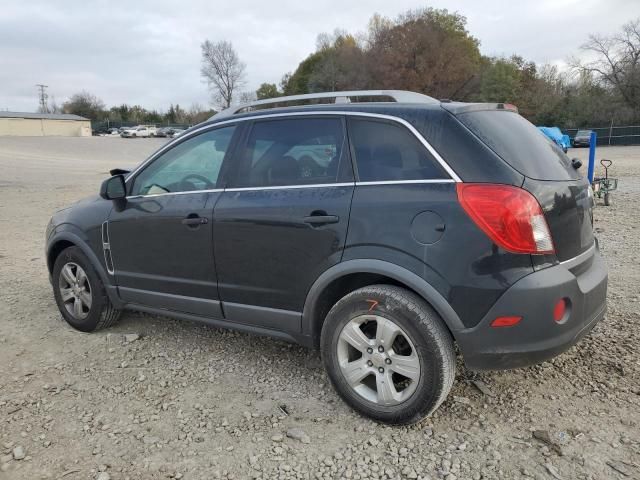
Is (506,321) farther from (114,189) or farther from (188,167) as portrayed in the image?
(114,189)

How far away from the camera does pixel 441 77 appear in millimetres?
54719

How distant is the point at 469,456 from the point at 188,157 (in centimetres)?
A: 269

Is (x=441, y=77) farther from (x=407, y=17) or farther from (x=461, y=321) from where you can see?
(x=461, y=321)

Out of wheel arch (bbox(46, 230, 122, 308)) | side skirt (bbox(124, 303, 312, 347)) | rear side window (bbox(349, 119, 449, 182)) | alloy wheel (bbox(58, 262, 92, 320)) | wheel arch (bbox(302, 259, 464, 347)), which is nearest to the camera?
wheel arch (bbox(302, 259, 464, 347))

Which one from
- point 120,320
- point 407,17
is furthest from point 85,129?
point 120,320

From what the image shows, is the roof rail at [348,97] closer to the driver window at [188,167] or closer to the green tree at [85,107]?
the driver window at [188,167]

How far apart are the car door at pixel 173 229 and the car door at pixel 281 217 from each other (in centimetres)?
14

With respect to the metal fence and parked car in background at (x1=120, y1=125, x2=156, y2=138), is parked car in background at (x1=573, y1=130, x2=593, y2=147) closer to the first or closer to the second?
the metal fence

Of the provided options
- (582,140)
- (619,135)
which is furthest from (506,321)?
(619,135)

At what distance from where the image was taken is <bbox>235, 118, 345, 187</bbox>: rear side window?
3061 millimetres

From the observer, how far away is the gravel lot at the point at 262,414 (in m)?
2.60

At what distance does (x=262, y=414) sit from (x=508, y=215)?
1.81 m

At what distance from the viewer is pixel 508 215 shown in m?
2.48

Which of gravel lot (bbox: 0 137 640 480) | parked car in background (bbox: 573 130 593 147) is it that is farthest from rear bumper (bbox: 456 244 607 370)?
parked car in background (bbox: 573 130 593 147)
